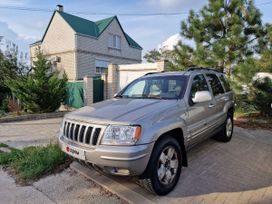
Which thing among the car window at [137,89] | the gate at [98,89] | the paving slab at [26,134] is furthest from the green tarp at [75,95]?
the car window at [137,89]

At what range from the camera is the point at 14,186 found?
4.02 metres

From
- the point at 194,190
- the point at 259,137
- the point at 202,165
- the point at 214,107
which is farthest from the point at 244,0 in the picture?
the point at 194,190

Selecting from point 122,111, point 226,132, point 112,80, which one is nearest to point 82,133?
point 122,111

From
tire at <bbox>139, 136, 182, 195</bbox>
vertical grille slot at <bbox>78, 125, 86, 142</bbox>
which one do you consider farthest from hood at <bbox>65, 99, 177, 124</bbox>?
tire at <bbox>139, 136, 182, 195</bbox>

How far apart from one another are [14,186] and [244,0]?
9853 millimetres

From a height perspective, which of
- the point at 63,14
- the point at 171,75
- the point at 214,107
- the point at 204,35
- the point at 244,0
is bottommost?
the point at 214,107

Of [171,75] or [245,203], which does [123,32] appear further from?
[245,203]

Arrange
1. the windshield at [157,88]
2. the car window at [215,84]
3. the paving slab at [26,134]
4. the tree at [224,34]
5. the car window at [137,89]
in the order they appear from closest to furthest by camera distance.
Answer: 1. the windshield at [157,88]
2. the car window at [137,89]
3. the car window at [215,84]
4. the paving slab at [26,134]
5. the tree at [224,34]

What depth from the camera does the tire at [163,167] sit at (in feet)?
10.6

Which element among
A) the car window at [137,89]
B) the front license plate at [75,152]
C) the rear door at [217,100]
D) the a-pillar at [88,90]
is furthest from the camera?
the a-pillar at [88,90]

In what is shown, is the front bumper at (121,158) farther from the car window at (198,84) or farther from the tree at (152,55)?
the tree at (152,55)

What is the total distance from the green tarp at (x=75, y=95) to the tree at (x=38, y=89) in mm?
1962

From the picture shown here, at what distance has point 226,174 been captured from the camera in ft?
13.9

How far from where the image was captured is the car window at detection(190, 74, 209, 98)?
4.47 meters
